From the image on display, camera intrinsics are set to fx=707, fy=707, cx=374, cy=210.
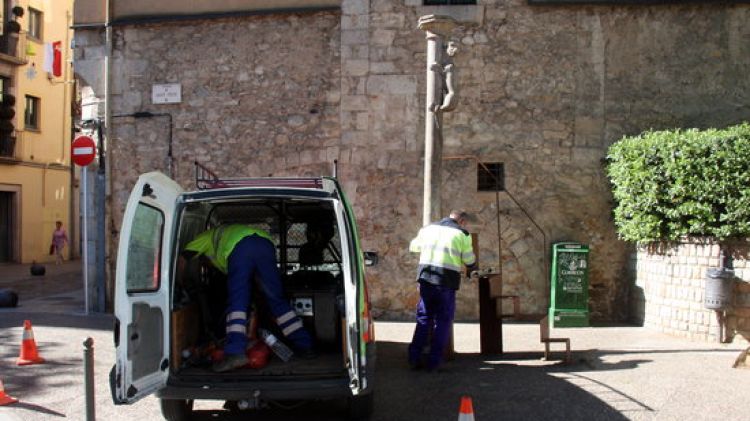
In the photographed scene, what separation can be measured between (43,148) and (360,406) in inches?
857

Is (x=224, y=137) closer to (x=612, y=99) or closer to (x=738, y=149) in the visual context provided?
(x=612, y=99)

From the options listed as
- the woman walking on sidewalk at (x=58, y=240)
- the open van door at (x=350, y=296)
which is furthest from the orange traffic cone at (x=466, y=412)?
the woman walking on sidewalk at (x=58, y=240)

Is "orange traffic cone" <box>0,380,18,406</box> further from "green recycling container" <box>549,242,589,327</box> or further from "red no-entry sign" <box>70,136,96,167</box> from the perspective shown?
"green recycling container" <box>549,242,589,327</box>

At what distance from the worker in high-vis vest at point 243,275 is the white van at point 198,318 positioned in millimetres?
155

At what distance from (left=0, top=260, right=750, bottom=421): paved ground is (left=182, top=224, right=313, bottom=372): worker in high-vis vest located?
0.81m

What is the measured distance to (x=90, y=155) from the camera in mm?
10203

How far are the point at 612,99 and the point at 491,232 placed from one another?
2505 millimetres

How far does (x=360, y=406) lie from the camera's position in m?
5.07

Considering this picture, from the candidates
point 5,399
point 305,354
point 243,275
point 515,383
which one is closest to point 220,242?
point 243,275

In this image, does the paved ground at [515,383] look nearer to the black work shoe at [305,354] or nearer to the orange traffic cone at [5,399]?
the orange traffic cone at [5,399]

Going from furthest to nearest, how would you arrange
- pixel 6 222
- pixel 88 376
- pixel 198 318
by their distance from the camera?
pixel 6 222, pixel 198 318, pixel 88 376

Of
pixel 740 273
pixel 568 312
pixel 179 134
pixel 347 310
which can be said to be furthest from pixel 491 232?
pixel 347 310

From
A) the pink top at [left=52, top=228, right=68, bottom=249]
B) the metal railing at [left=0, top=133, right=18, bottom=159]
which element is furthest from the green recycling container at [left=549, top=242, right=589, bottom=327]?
the metal railing at [left=0, top=133, right=18, bottom=159]

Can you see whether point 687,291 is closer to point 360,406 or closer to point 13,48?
point 360,406
